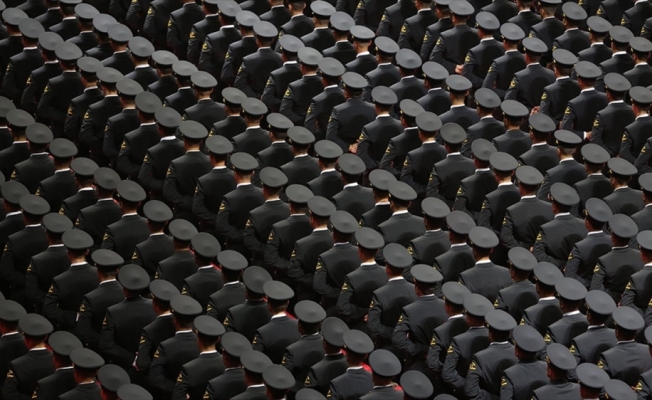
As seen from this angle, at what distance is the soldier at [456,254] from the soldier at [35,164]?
275cm

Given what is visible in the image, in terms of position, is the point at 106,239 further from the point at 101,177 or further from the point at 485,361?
the point at 485,361

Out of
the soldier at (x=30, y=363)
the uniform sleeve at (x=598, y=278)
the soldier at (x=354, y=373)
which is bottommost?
the soldier at (x=30, y=363)

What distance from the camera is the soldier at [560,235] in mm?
7953

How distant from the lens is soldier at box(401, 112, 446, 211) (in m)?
8.47

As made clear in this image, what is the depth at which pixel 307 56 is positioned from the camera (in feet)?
29.8

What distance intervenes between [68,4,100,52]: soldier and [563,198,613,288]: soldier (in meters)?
3.99

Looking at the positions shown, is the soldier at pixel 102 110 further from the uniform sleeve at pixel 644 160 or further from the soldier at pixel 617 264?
the uniform sleeve at pixel 644 160

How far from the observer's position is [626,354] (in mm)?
7203

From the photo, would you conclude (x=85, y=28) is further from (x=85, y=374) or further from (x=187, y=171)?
Answer: (x=85, y=374)

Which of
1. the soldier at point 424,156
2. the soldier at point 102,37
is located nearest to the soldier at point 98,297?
the soldier at point 424,156

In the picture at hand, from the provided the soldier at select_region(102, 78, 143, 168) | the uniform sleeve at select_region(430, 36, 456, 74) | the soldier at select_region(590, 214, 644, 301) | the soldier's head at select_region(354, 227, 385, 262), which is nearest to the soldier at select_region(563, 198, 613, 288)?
the soldier at select_region(590, 214, 644, 301)

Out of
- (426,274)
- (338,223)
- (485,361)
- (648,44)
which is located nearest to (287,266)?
(338,223)

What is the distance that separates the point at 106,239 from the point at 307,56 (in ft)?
7.26

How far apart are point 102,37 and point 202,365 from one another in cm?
334
